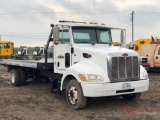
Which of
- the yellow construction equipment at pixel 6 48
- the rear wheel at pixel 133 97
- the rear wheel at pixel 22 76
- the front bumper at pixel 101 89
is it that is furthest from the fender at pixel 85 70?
the yellow construction equipment at pixel 6 48

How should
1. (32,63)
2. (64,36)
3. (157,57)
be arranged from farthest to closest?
(157,57) → (32,63) → (64,36)

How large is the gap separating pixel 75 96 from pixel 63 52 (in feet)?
5.65

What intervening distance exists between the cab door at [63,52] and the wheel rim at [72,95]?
99 centimetres

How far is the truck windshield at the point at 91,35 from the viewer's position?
8969 millimetres

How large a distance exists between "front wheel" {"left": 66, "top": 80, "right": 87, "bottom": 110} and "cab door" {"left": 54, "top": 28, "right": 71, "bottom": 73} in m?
0.95

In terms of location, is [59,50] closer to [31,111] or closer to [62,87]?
[62,87]

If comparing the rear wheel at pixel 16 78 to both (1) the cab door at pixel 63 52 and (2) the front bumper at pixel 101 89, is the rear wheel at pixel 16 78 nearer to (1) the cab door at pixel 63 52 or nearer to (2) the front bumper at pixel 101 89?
(1) the cab door at pixel 63 52

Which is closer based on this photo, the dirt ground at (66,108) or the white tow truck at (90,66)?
the dirt ground at (66,108)

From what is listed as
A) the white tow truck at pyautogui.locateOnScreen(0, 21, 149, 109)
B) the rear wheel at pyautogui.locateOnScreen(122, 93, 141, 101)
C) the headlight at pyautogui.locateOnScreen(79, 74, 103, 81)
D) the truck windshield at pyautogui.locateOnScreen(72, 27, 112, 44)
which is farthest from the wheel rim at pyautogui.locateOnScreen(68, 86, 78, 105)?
the rear wheel at pyautogui.locateOnScreen(122, 93, 141, 101)

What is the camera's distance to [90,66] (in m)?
7.96

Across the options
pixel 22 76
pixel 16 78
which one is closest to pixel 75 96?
pixel 22 76

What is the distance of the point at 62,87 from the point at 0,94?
3239mm

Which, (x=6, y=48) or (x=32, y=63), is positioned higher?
(x=6, y=48)

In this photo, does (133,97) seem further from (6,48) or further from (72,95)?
(6,48)
